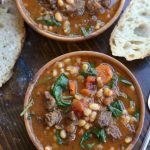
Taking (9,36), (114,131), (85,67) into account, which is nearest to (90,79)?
(85,67)

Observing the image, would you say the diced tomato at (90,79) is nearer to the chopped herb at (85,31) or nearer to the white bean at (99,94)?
the white bean at (99,94)

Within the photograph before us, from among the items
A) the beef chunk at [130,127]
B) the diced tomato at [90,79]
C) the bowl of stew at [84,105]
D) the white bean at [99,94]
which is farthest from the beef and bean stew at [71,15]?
the beef chunk at [130,127]

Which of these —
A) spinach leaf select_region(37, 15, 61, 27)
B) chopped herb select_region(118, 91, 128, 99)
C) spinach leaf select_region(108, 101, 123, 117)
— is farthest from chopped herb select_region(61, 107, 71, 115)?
spinach leaf select_region(37, 15, 61, 27)

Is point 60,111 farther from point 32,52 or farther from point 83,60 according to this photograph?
point 32,52

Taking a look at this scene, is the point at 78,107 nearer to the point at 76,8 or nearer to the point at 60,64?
the point at 60,64

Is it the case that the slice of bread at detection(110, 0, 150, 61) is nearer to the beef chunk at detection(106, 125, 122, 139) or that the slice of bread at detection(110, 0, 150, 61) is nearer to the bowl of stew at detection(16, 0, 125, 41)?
the bowl of stew at detection(16, 0, 125, 41)
